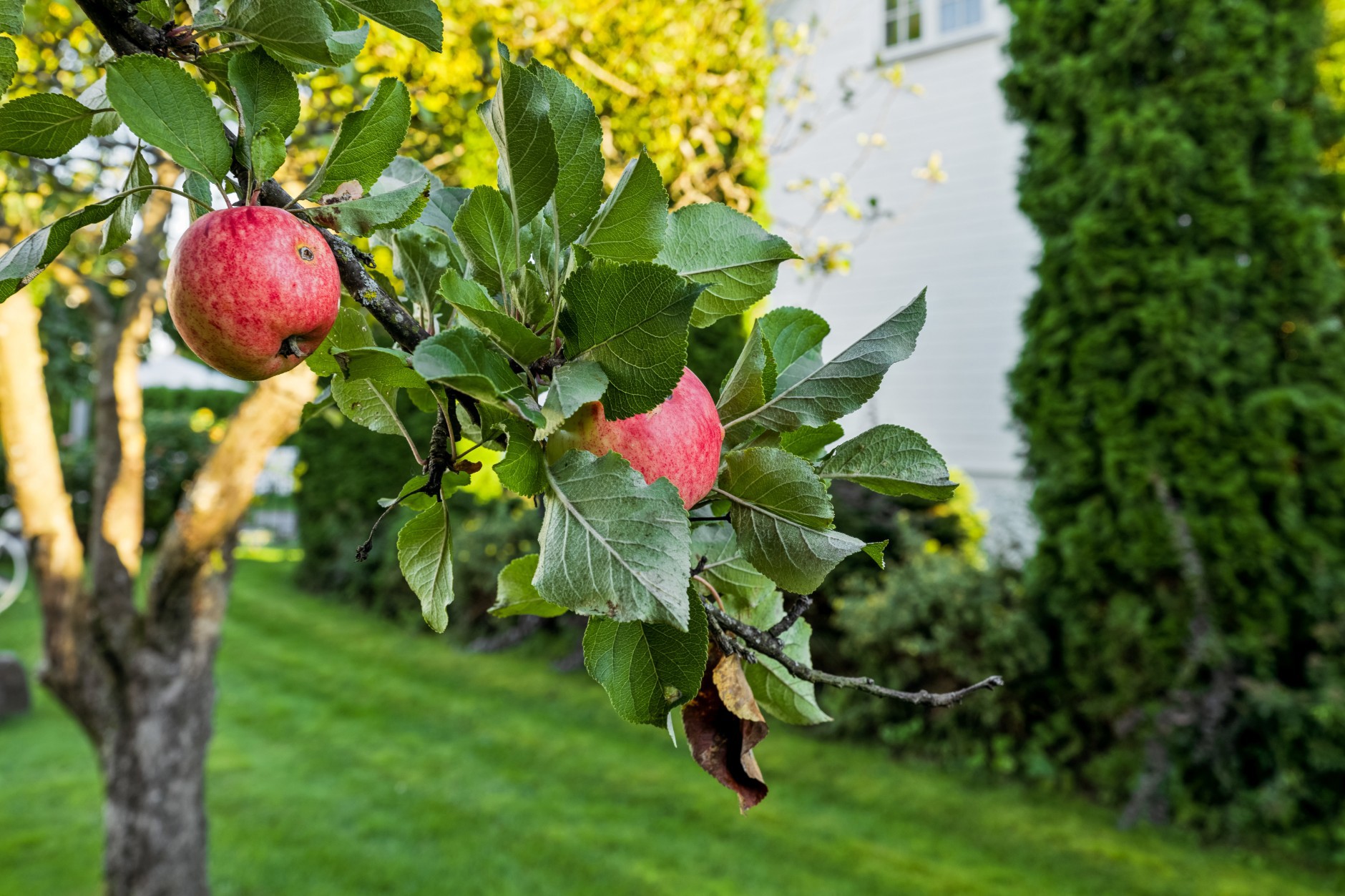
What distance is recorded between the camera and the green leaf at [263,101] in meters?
0.67

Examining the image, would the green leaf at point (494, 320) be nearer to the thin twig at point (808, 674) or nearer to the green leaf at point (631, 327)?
the green leaf at point (631, 327)

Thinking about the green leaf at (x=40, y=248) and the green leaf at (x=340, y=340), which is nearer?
the green leaf at (x=40, y=248)

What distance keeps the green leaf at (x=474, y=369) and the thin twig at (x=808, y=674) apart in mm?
208

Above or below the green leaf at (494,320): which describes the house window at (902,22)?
above

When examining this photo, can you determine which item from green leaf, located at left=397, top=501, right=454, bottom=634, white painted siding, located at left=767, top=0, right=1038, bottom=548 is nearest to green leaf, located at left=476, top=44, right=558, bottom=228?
green leaf, located at left=397, top=501, right=454, bottom=634

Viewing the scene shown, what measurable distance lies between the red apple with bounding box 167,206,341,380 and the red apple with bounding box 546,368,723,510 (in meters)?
0.21

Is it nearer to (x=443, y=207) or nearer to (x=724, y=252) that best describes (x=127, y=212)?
(x=443, y=207)

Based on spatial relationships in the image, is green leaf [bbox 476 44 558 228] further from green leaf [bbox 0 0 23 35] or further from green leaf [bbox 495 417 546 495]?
green leaf [bbox 0 0 23 35]

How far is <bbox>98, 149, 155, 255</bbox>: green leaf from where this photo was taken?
760 mm

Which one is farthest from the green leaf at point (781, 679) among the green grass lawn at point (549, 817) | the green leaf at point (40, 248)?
the green grass lawn at point (549, 817)

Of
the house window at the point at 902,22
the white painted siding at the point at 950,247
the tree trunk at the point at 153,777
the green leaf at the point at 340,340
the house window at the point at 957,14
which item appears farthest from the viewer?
the house window at the point at 902,22

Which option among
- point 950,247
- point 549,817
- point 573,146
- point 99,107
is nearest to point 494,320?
point 573,146

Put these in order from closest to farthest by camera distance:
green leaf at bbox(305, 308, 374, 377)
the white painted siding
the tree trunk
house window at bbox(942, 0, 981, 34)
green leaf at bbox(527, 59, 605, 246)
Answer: green leaf at bbox(527, 59, 605, 246), green leaf at bbox(305, 308, 374, 377), the tree trunk, the white painted siding, house window at bbox(942, 0, 981, 34)

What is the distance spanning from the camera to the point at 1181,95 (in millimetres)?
5441
